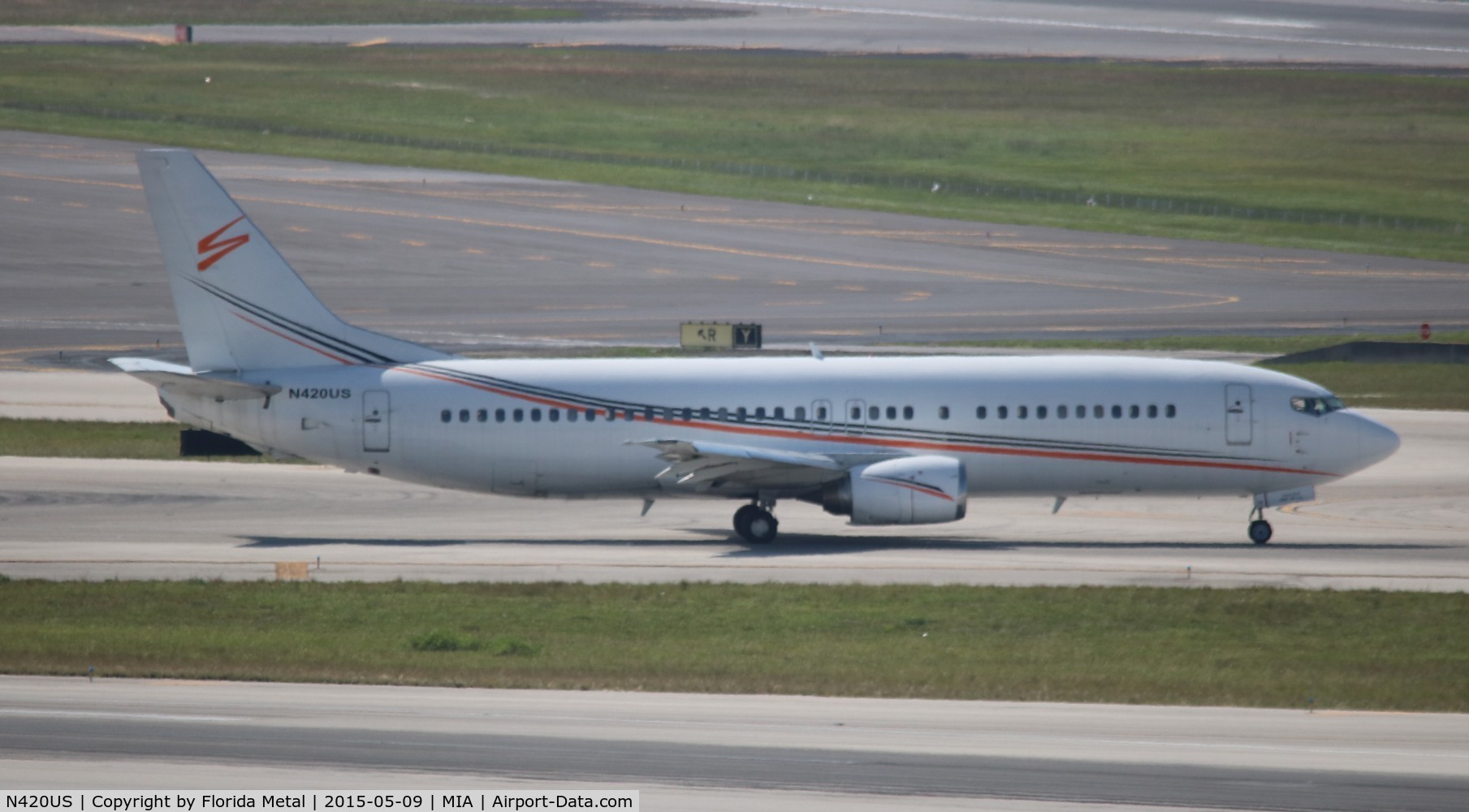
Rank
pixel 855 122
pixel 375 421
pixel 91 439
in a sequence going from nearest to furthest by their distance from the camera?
pixel 375 421, pixel 91 439, pixel 855 122

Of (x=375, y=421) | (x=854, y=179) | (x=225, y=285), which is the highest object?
(x=854, y=179)

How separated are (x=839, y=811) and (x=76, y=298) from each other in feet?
236

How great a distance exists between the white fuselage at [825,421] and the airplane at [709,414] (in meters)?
0.04

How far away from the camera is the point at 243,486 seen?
45.9 m

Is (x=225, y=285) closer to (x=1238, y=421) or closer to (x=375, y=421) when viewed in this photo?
(x=375, y=421)

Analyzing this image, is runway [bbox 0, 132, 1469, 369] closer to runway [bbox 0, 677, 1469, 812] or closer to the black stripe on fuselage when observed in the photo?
the black stripe on fuselage

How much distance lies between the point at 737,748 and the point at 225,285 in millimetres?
23643

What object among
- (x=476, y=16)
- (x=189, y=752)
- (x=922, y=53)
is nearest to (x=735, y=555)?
(x=189, y=752)

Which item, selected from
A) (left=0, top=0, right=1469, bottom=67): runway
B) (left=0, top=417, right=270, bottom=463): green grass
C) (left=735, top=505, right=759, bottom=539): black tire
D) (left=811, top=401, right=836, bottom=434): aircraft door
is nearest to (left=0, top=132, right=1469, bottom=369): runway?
(left=0, top=417, right=270, bottom=463): green grass

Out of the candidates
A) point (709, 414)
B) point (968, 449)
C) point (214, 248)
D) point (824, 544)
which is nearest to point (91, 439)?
point (214, 248)

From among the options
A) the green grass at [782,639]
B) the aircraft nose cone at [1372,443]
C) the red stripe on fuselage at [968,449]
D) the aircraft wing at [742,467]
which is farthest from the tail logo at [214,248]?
the aircraft nose cone at [1372,443]

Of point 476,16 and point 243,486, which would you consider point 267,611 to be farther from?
point 476,16

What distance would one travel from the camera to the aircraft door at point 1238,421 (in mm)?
39750

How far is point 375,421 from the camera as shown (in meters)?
40.4
